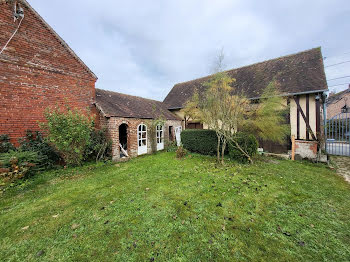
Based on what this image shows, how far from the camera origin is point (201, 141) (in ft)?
26.8

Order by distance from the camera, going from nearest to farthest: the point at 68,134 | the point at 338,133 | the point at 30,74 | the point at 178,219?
Result: the point at 178,219 < the point at 68,134 < the point at 30,74 < the point at 338,133

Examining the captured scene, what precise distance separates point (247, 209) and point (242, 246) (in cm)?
102

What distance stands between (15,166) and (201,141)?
786 centimetres

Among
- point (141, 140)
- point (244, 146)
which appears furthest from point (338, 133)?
point (141, 140)

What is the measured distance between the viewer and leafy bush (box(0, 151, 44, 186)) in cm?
387

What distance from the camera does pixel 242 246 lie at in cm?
195

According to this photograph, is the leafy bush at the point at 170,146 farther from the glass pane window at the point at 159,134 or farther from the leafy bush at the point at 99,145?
the leafy bush at the point at 99,145

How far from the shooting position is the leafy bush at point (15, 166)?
387cm

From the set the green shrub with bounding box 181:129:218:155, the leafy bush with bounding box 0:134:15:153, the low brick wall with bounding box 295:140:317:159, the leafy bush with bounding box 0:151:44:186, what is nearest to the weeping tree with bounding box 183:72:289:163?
the green shrub with bounding box 181:129:218:155

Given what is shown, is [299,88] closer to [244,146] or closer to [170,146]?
[244,146]

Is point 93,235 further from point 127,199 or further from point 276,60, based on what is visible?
point 276,60

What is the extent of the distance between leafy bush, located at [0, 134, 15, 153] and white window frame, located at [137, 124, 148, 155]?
205 inches

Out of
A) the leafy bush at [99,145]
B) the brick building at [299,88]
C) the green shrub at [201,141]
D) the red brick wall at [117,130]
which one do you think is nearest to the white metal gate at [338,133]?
the brick building at [299,88]

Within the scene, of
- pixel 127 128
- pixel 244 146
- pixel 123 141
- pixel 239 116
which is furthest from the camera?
pixel 123 141
